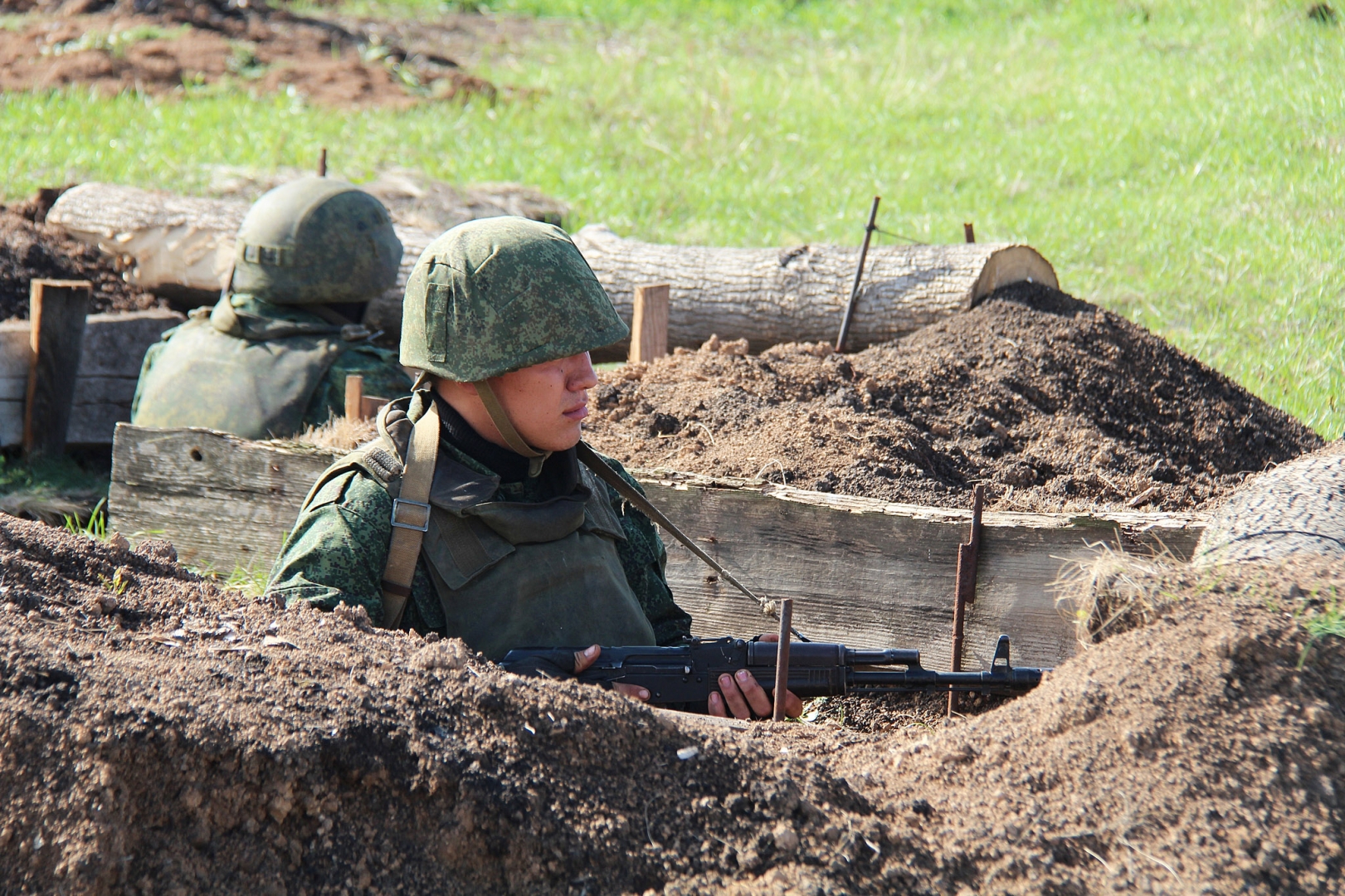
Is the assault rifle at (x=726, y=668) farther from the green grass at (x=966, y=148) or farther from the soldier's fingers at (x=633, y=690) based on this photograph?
the green grass at (x=966, y=148)

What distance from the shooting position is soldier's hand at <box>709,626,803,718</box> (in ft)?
8.94

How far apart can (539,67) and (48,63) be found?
17.5 ft

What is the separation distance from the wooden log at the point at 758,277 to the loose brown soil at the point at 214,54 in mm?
5495

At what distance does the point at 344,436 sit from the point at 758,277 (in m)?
→ 2.50

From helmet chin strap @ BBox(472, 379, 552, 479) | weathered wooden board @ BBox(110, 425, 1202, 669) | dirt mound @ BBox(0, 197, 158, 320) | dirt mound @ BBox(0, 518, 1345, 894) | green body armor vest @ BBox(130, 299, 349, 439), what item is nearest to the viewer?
dirt mound @ BBox(0, 518, 1345, 894)

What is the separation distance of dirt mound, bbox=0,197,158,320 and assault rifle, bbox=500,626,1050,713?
5886mm

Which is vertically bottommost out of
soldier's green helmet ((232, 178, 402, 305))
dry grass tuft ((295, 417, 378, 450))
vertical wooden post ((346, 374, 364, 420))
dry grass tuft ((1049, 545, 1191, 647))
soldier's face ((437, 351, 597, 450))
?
dry grass tuft ((295, 417, 378, 450))

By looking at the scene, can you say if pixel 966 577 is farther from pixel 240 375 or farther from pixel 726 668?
pixel 240 375

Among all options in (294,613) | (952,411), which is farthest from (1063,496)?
(294,613)

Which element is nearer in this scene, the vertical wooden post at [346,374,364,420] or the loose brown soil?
the vertical wooden post at [346,374,364,420]

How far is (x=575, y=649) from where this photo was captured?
273 centimetres

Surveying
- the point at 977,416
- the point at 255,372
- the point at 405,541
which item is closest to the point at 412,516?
the point at 405,541

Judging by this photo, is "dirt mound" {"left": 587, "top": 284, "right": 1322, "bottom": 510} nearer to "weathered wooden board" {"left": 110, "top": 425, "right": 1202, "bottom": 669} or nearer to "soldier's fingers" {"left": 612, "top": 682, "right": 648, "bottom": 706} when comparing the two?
"weathered wooden board" {"left": 110, "top": 425, "right": 1202, "bottom": 669}

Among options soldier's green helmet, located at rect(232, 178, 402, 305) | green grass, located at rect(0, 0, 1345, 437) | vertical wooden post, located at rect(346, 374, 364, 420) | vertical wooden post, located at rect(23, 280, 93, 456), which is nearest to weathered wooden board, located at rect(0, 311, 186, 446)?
vertical wooden post, located at rect(23, 280, 93, 456)
